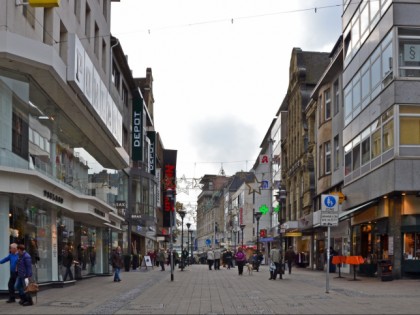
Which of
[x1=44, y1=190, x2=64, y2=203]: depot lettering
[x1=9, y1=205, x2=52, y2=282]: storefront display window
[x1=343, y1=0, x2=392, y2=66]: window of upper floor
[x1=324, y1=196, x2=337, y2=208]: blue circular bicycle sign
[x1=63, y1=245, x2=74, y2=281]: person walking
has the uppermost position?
[x1=343, y1=0, x2=392, y2=66]: window of upper floor

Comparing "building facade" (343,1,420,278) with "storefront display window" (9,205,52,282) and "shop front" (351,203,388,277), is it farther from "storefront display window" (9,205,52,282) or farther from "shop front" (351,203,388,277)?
"storefront display window" (9,205,52,282)

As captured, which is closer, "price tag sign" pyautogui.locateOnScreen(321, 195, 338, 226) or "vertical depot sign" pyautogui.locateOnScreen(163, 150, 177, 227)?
"price tag sign" pyautogui.locateOnScreen(321, 195, 338, 226)

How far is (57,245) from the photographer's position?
82.1 feet

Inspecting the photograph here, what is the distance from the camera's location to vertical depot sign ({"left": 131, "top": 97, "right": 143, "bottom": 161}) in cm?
4947

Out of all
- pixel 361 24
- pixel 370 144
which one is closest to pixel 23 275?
pixel 370 144

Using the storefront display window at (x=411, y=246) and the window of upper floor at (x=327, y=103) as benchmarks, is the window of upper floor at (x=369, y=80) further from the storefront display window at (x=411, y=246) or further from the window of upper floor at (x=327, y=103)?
the storefront display window at (x=411, y=246)

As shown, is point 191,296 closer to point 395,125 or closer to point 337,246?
point 395,125

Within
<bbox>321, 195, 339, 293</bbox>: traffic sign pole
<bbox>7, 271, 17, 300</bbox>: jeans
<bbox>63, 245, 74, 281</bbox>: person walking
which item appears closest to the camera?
<bbox>7, 271, 17, 300</bbox>: jeans

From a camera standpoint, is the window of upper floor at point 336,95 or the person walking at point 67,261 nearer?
the person walking at point 67,261

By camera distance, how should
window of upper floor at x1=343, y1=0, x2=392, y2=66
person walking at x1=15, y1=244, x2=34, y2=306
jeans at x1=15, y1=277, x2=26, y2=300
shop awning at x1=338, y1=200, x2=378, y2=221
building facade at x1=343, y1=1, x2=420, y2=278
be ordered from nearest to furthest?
person walking at x1=15, y1=244, x2=34, y2=306 < jeans at x1=15, y1=277, x2=26, y2=300 < building facade at x1=343, y1=1, x2=420, y2=278 < window of upper floor at x1=343, y1=0, x2=392, y2=66 < shop awning at x1=338, y1=200, x2=378, y2=221

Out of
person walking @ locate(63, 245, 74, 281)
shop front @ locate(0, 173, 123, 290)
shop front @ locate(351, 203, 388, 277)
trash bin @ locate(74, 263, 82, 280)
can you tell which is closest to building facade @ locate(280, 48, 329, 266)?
shop front @ locate(351, 203, 388, 277)

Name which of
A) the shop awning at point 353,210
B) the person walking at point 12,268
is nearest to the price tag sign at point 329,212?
the shop awning at point 353,210

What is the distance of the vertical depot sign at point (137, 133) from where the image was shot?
1948 inches

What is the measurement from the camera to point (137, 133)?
49844 millimetres
